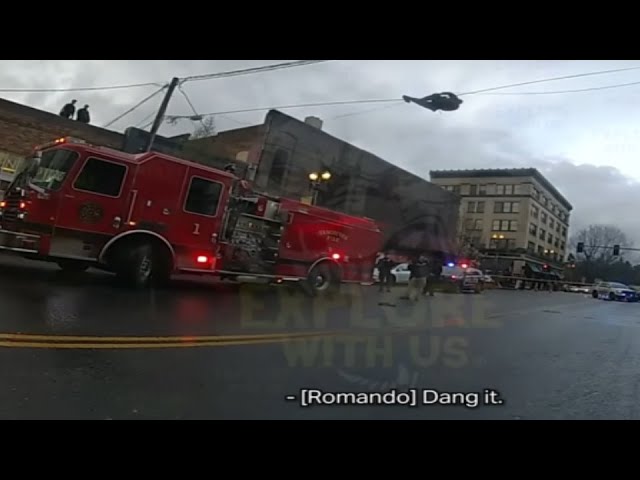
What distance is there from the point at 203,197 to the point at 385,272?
7.99 feet

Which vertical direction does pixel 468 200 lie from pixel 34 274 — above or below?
above

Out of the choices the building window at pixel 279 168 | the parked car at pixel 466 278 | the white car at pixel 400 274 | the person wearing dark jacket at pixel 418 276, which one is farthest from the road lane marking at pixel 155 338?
the building window at pixel 279 168

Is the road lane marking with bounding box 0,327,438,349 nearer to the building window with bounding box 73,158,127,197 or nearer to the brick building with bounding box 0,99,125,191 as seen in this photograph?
the brick building with bounding box 0,99,125,191

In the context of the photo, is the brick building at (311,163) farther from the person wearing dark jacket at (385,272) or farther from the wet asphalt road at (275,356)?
the wet asphalt road at (275,356)

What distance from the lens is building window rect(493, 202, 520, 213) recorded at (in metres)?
2.94

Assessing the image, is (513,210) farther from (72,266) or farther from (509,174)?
(72,266)

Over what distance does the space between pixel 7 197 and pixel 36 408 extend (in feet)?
13.0

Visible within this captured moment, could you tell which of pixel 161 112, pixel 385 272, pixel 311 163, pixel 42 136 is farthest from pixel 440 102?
pixel 42 136

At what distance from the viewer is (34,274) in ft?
18.2

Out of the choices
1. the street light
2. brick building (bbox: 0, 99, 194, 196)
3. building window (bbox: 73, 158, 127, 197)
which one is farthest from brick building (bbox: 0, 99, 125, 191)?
the street light

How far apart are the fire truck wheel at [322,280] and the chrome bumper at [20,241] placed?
3067 millimetres

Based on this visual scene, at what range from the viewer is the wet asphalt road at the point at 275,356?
2.19 meters
